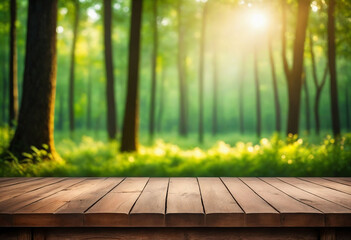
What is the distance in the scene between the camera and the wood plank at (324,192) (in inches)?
113

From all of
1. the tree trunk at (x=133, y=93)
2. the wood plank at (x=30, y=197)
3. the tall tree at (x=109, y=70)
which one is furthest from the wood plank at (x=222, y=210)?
the tall tree at (x=109, y=70)

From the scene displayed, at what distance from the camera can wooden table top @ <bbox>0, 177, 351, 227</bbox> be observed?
2455 mm

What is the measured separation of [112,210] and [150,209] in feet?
1.12

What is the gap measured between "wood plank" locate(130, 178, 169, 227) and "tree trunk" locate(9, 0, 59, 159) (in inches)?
177

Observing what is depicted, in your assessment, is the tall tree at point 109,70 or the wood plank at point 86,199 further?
the tall tree at point 109,70

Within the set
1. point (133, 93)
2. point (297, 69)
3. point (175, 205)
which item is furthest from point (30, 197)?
point (297, 69)

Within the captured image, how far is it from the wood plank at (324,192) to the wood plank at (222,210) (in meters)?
1.05

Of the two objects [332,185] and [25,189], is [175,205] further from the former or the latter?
[332,185]

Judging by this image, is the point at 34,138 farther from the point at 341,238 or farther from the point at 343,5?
the point at 343,5

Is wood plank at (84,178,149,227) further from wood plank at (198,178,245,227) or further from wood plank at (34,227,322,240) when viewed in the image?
wood plank at (198,178,245,227)

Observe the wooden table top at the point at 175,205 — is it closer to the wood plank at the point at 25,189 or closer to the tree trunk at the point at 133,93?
the wood plank at the point at 25,189

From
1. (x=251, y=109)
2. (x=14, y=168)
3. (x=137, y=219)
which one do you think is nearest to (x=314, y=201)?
(x=137, y=219)

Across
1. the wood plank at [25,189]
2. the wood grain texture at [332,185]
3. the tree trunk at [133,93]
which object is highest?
the tree trunk at [133,93]

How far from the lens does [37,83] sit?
6.76 metres
